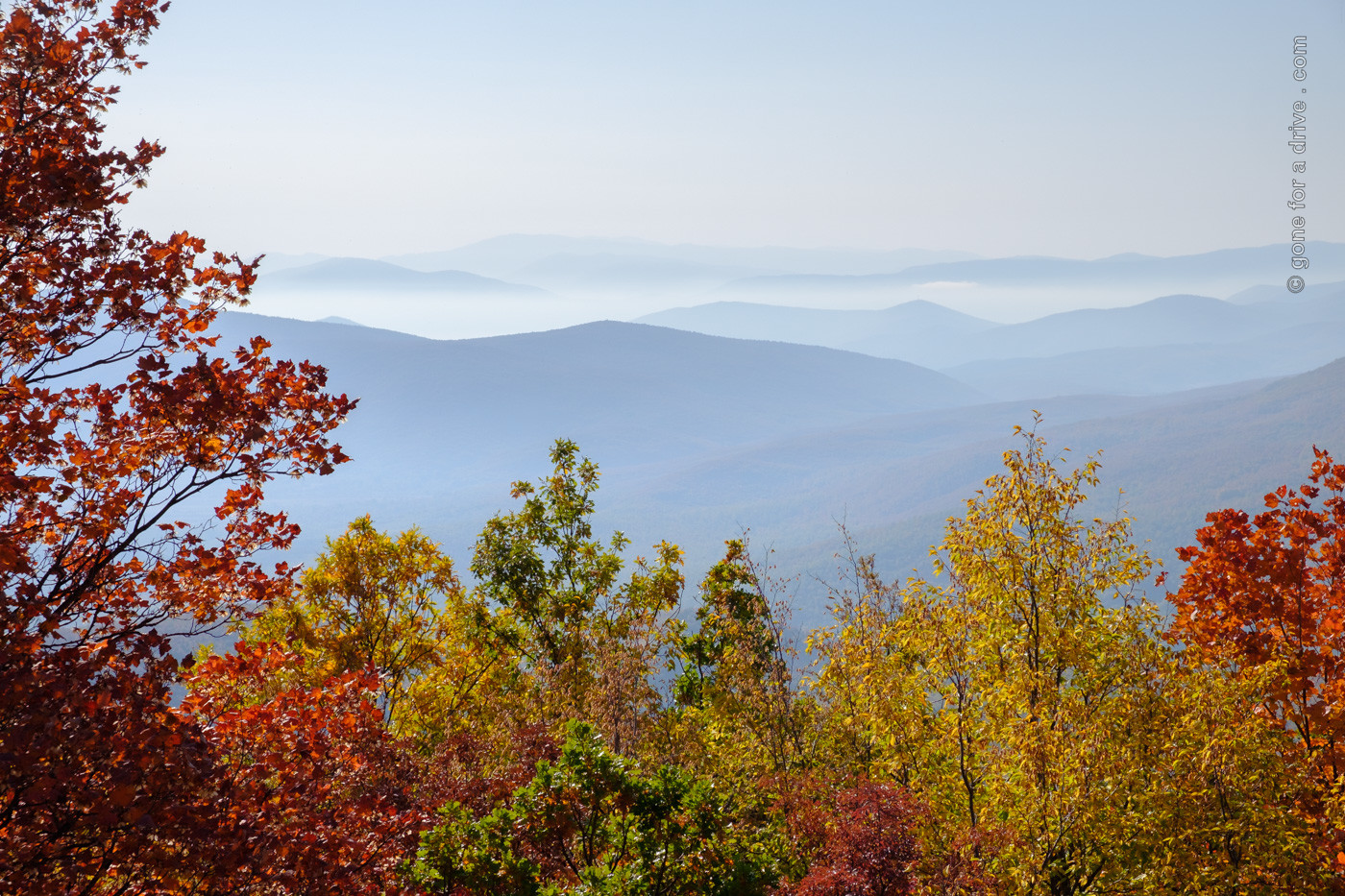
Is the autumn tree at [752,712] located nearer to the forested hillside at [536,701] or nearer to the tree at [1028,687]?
the forested hillside at [536,701]

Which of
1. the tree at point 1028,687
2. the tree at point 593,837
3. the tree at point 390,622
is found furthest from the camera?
the tree at point 390,622

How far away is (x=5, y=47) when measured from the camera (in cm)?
623

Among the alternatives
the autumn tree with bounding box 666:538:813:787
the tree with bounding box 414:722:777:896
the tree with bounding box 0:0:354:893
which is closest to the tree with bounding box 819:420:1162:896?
the autumn tree with bounding box 666:538:813:787

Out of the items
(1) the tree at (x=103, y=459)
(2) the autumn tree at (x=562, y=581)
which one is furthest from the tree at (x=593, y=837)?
(2) the autumn tree at (x=562, y=581)

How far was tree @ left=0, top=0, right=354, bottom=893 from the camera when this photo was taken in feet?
17.4

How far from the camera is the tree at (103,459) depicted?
5.31 metres

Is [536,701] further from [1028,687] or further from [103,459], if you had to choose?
[103,459]

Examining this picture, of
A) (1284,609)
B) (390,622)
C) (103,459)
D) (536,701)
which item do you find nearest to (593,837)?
(103,459)

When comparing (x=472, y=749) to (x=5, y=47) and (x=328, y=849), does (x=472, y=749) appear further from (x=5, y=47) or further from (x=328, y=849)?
(x=5, y=47)

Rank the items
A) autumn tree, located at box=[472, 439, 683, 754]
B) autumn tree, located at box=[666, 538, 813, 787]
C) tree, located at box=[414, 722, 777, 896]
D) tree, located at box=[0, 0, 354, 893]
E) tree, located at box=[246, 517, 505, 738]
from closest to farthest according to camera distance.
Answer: tree, located at box=[0, 0, 354, 893]
tree, located at box=[414, 722, 777, 896]
autumn tree, located at box=[666, 538, 813, 787]
tree, located at box=[246, 517, 505, 738]
autumn tree, located at box=[472, 439, 683, 754]

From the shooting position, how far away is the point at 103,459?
685 cm

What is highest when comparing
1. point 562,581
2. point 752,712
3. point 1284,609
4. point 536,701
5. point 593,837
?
point 1284,609

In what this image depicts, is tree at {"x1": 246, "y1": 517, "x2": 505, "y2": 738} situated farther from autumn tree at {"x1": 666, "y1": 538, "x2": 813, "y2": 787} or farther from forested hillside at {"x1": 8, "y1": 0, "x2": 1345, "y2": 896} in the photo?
autumn tree at {"x1": 666, "y1": 538, "x2": 813, "y2": 787}

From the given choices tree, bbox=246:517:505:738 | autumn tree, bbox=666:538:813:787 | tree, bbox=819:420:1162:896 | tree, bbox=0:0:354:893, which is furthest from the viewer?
tree, bbox=246:517:505:738
